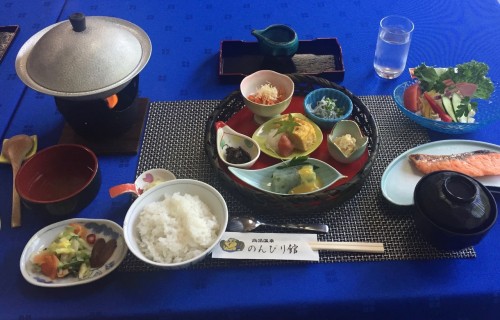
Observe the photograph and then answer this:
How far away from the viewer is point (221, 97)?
51.3 inches

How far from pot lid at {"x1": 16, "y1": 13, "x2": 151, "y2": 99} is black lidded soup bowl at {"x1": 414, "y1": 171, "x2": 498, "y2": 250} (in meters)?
0.75

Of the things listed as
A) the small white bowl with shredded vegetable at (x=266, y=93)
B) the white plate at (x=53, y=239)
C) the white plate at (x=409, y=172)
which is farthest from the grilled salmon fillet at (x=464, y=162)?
the white plate at (x=53, y=239)

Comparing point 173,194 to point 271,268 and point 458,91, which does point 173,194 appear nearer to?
point 271,268

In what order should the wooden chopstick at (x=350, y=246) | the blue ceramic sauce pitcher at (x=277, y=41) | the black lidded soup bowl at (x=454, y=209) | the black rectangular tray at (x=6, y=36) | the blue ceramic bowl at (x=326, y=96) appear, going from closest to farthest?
the black lidded soup bowl at (x=454, y=209)
the wooden chopstick at (x=350, y=246)
the blue ceramic bowl at (x=326, y=96)
the blue ceramic sauce pitcher at (x=277, y=41)
the black rectangular tray at (x=6, y=36)

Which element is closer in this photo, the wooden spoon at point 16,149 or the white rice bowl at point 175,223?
the white rice bowl at point 175,223

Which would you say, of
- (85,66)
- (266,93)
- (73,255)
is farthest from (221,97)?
(73,255)

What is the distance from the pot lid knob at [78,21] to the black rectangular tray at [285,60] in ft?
1.51

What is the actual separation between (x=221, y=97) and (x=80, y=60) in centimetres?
47

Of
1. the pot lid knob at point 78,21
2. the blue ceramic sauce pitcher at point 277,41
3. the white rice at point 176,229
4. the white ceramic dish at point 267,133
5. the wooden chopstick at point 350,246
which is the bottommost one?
the wooden chopstick at point 350,246

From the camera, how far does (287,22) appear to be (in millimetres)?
1573

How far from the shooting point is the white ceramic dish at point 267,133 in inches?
42.6

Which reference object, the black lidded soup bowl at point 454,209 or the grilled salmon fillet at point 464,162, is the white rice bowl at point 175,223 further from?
the grilled salmon fillet at point 464,162

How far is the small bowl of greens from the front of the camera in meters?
1.12

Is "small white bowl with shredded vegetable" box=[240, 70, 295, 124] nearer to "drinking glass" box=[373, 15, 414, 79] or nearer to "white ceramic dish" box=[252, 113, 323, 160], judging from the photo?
"white ceramic dish" box=[252, 113, 323, 160]
